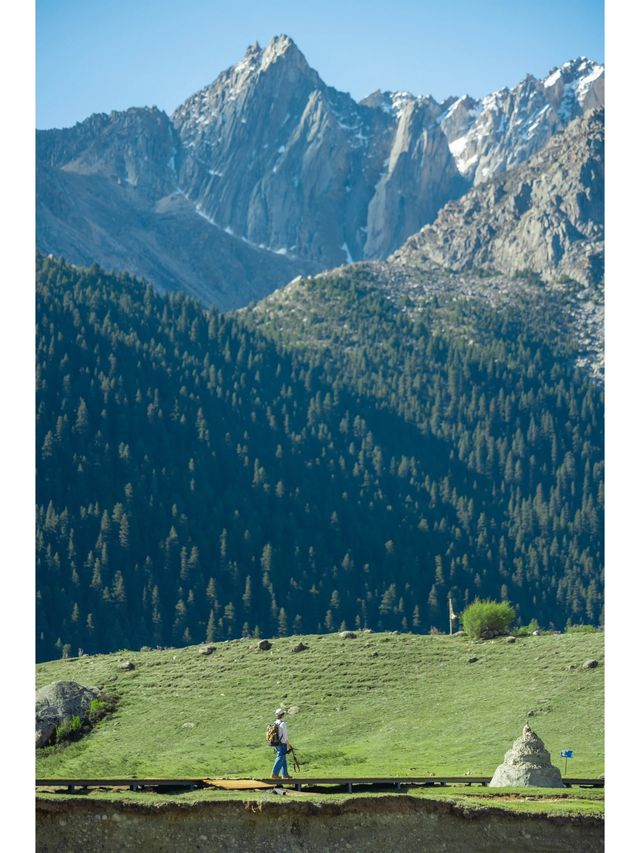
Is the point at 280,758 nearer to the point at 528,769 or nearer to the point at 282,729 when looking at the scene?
the point at 282,729

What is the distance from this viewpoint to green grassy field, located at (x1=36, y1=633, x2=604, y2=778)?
206ft

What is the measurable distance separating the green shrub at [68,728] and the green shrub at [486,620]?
103 feet

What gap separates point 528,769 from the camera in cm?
4769

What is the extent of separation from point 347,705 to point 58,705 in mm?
15730

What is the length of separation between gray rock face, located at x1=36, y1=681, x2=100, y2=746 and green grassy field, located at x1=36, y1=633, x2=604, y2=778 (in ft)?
4.30

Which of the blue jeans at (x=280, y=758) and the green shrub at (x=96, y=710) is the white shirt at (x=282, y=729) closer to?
the blue jeans at (x=280, y=758)

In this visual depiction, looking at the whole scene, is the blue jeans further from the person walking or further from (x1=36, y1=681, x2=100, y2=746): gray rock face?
(x1=36, y1=681, x2=100, y2=746): gray rock face

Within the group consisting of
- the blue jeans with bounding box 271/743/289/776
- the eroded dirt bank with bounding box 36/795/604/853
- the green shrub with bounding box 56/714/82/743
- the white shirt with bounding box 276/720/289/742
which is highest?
the white shirt with bounding box 276/720/289/742

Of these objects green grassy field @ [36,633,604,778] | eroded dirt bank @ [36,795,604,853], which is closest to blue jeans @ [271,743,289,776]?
eroded dirt bank @ [36,795,604,853]

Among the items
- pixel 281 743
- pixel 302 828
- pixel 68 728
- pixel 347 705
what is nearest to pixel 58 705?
pixel 68 728

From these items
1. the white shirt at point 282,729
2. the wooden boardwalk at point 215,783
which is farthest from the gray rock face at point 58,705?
the white shirt at point 282,729
